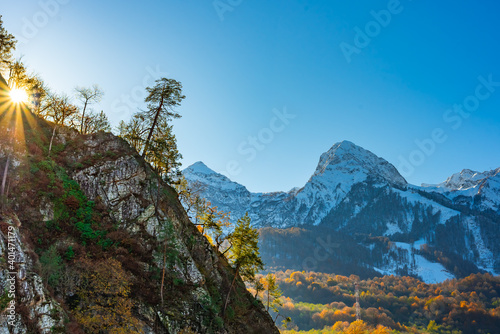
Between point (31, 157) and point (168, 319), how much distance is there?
73.0ft

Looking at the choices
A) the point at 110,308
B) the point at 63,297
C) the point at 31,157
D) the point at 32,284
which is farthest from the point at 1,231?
the point at 31,157

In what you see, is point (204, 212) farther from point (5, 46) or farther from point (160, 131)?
point (5, 46)

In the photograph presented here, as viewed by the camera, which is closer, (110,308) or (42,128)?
(110,308)

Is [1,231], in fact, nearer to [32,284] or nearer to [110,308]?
[32,284]

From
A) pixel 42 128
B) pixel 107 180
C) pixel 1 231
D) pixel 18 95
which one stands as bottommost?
pixel 1 231

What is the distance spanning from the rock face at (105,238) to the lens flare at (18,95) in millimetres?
2646

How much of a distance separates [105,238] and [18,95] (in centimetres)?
2533

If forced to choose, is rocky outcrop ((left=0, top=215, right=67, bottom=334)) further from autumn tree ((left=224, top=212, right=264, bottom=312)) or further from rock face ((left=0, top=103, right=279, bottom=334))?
autumn tree ((left=224, top=212, right=264, bottom=312))

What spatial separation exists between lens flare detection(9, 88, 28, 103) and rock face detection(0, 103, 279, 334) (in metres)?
2.65

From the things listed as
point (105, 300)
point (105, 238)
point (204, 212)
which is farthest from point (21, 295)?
point (204, 212)

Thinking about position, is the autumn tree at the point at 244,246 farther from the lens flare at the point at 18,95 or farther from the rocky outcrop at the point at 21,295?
the lens flare at the point at 18,95

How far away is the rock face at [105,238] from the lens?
22719 millimetres

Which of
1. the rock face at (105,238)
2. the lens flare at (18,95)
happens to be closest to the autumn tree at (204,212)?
the rock face at (105,238)

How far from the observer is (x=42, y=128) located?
39125mm
